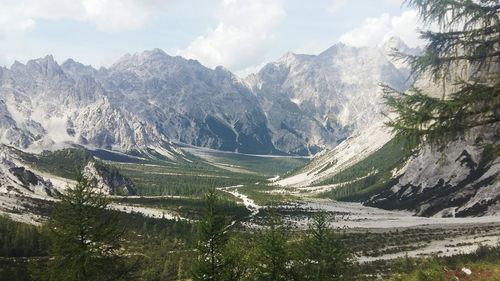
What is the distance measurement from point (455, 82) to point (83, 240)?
958 inches

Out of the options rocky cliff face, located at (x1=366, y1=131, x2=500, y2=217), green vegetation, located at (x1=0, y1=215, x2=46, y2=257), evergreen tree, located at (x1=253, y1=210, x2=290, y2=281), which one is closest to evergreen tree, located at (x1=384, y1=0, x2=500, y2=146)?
evergreen tree, located at (x1=253, y1=210, x2=290, y2=281)

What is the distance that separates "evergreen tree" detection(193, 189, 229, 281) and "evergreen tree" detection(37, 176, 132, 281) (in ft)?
20.5

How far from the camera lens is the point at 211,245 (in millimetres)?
38031

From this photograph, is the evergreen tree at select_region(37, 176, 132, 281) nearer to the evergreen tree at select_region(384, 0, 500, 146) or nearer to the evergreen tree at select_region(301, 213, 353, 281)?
the evergreen tree at select_region(301, 213, 353, 281)

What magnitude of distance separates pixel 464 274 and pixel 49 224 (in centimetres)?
2824

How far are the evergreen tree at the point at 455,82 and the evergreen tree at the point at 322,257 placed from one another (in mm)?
19910

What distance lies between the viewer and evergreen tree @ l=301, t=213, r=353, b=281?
36812 mm

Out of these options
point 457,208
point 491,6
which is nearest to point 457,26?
point 491,6

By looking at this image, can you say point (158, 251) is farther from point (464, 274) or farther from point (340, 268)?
point (464, 274)

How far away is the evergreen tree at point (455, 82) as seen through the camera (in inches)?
721

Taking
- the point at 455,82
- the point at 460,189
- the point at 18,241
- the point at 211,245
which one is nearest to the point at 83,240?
the point at 211,245

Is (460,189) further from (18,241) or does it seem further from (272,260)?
(272,260)

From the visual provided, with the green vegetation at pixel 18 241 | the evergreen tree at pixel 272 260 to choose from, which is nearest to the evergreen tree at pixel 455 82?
the evergreen tree at pixel 272 260

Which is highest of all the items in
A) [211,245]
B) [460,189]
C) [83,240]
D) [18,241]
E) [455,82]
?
[455,82]
